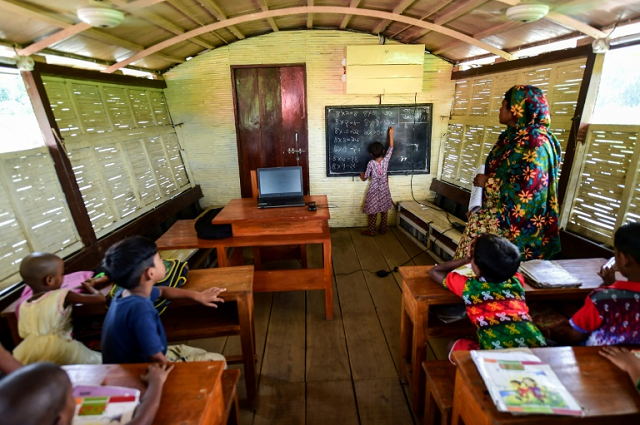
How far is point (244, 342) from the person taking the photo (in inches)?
75.9

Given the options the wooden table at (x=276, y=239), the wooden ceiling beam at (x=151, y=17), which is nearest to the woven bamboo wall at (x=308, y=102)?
the wooden ceiling beam at (x=151, y=17)

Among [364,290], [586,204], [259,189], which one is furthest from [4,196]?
[586,204]

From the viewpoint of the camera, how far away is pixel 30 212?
238cm

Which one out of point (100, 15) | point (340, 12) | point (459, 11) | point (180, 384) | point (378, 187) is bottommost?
point (378, 187)

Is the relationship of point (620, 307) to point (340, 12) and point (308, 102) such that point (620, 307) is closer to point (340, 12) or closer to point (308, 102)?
point (340, 12)

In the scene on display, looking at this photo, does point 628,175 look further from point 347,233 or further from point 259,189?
point 347,233

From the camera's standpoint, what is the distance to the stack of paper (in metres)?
1.67

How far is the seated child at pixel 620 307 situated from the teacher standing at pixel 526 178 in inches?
31.1

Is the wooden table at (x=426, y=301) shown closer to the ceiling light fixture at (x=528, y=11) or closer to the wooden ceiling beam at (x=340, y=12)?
the ceiling light fixture at (x=528, y=11)

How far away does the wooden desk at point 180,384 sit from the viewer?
3.32ft

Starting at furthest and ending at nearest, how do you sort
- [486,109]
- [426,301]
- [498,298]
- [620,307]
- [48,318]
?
[486,109]
[426,301]
[48,318]
[498,298]
[620,307]

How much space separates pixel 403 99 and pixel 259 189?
264 cm

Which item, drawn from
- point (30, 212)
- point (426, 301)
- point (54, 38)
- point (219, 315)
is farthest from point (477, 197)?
point (54, 38)

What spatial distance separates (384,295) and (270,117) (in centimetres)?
296
